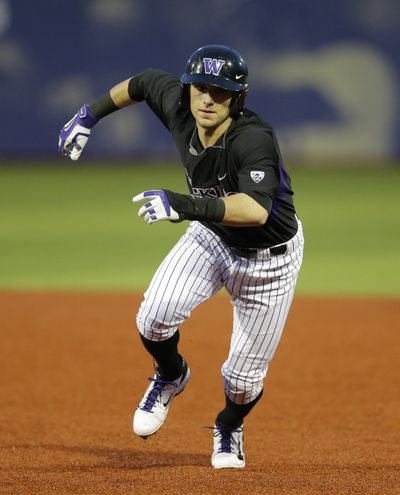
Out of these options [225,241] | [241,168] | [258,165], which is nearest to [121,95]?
[225,241]

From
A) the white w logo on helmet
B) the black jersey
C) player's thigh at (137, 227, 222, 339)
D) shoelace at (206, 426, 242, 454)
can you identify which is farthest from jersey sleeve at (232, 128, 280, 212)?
shoelace at (206, 426, 242, 454)

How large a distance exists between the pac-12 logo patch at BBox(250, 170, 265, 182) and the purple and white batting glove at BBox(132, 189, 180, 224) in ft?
1.51

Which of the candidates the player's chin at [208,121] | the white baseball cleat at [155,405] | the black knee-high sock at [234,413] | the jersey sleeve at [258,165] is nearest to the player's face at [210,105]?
the player's chin at [208,121]

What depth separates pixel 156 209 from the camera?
4086 mm

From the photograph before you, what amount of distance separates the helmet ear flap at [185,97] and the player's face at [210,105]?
178 millimetres

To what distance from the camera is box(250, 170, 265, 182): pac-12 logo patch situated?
4402 millimetres

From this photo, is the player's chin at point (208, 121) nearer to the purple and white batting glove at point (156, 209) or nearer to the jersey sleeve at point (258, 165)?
the jersey sleeve at point (258, 165)

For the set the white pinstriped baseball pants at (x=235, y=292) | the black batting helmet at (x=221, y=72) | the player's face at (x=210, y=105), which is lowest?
the white pinstriped baseball pants at (x=235, y=292)

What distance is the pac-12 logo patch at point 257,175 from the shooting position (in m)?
4.40

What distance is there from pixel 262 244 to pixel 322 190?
1479cm

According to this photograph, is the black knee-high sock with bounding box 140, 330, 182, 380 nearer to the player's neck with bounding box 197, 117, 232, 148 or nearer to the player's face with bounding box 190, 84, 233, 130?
the player's neck with bounding box 197, 117, 232, 148

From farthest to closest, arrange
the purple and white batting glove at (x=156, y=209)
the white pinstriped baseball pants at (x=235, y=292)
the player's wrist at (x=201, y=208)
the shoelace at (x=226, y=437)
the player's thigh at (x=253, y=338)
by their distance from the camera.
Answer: the shoelace at (x=226, y=437)
the player's thigh at (x=253, y=338)
the white pinstriped baseball pants at (x=235, y=292)
the player's wrist at (x=201, y=208)
the purple and white batting glove at (x=156, y=209)

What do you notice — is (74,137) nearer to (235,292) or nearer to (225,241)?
(225,241)

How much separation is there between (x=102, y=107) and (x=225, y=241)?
43.3 inches
